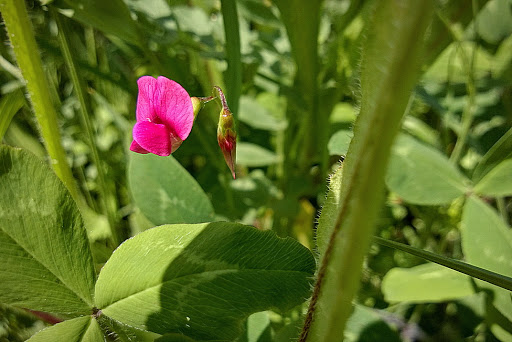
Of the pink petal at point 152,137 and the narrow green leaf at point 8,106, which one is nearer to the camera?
the pink petal at point 152,137

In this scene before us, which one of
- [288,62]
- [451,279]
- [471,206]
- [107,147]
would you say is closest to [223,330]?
[451,279]

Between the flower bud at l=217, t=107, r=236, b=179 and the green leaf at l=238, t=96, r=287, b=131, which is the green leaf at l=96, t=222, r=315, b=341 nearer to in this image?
the flower bud at l=217, t=107, r=236, b=179

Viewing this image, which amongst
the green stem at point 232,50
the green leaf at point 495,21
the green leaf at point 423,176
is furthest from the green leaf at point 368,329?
the green leaf at point 495,21

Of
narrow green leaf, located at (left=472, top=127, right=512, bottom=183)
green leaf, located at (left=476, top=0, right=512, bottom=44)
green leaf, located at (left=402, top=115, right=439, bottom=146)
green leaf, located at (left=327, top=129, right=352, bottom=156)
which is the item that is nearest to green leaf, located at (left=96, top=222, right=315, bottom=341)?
green leaf, located at (left=327, top=129, right=352, bottom=156)

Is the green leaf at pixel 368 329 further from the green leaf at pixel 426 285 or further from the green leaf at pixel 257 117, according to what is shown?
the green leaf at pixel 257 117

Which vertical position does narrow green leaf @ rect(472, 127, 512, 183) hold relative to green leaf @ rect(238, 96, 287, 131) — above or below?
above

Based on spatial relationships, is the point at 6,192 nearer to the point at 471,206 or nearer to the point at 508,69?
the point at 471,206

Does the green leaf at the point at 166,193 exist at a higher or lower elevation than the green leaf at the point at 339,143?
lower
